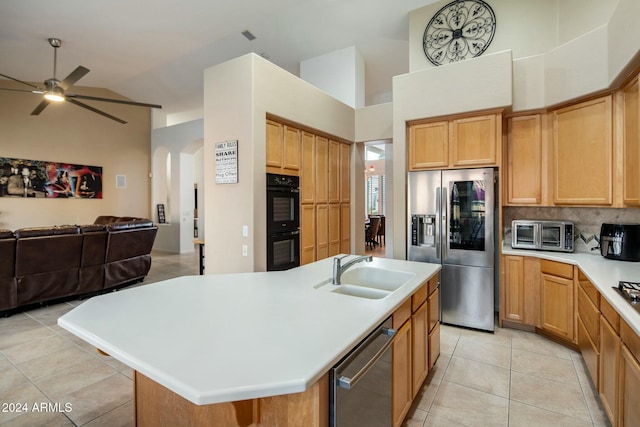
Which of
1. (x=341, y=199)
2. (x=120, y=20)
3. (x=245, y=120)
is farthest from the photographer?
(x=341, y=199)

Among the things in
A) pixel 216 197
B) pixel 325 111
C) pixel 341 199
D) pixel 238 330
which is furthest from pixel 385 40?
pixel 238 330

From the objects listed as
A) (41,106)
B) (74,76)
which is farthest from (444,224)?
(41,106)

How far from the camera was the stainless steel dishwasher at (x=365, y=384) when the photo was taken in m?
1.10

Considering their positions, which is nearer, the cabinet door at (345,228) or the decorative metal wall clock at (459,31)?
the decorative metal wall clock at (459,31)

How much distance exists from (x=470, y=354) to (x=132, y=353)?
2.94 metres

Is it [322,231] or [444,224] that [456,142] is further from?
[322,231]

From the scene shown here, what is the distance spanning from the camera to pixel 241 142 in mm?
3205

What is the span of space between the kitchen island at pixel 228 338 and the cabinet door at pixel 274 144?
187 centimetres

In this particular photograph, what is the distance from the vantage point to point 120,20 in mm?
4500

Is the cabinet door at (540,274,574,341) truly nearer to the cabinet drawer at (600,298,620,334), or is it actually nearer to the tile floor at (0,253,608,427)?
the tile floor at (0,253,608,427)

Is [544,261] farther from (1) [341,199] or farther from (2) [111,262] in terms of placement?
(2) [111,262]

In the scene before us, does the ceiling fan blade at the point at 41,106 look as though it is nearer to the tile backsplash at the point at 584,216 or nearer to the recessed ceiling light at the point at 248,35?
the recessed ceiling light at the point at 248,35

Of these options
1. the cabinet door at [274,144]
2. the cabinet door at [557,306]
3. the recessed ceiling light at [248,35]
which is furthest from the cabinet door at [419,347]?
the recessed ceiling light at [248,35]

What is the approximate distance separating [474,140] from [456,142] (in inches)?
7.3
